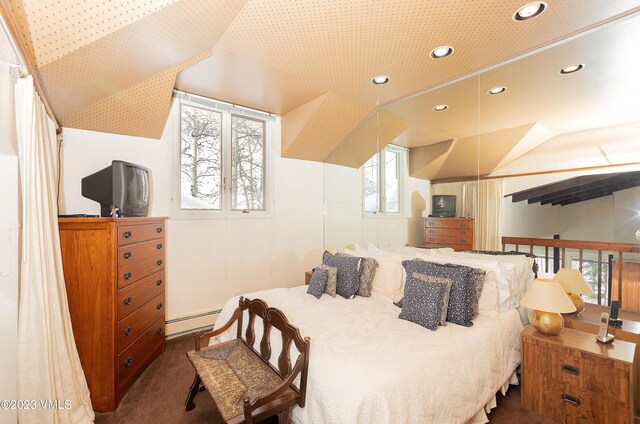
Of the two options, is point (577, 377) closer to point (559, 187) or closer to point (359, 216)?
point (559, 187)

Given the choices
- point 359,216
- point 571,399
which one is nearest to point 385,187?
point 359,216

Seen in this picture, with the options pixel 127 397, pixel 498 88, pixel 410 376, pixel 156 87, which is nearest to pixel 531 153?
pixel 498 88

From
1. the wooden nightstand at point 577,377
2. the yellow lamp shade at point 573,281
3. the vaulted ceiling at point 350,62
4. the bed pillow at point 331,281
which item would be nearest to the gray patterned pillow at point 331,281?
the bed pillow at point 331,281

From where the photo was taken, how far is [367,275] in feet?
8.79

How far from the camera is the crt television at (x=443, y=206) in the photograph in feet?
8.54

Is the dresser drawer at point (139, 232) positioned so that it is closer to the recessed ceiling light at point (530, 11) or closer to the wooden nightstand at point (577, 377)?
the wooden nightstand at point (577, 377)

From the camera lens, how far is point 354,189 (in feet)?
12.7

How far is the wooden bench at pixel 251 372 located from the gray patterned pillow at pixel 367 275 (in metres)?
1.06

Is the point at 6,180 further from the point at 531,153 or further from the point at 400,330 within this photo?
the point at 531,153

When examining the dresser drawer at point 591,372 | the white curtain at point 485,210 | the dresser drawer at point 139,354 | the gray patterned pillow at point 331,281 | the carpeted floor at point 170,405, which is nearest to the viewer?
the dresser drawer at point 591,372

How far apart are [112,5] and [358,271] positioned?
255cm

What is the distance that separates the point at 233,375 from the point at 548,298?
2.03 m

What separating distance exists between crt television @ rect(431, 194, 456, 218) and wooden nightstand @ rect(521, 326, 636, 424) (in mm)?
1072

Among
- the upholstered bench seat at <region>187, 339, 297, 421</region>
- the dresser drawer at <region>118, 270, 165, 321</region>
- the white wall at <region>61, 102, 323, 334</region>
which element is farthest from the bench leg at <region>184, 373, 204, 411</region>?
the white wall at <region>61, 102, 323, 334</region>
